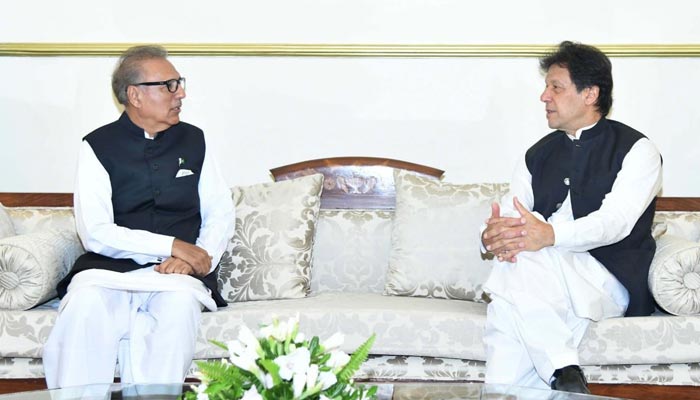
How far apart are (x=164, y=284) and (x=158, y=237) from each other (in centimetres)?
23

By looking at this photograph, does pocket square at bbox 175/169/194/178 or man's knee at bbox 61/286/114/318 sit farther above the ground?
pocket square at bbox 175/169/194/178

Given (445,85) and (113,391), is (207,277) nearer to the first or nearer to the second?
(113,391)

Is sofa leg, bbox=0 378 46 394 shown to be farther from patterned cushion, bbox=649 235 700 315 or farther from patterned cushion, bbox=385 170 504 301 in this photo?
patterned cushion, bbox=649 235 700 315

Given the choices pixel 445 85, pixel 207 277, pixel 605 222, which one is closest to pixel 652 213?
pixel 605 222

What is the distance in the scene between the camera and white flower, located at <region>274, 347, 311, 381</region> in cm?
162

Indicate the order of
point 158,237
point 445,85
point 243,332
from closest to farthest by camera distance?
point 243,332, point 158,237, point 445,85

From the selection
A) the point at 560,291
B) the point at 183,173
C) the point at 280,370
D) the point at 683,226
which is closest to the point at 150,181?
the point at 183,173

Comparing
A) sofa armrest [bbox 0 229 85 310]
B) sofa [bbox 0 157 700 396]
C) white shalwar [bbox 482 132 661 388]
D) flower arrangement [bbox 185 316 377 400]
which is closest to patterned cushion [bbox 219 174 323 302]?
sofa [bbox 0 157 700 396]

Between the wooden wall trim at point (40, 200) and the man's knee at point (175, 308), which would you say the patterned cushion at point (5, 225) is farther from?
the man's knee at point (175, 308)

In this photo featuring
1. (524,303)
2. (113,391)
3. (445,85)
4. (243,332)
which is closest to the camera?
(243,332)

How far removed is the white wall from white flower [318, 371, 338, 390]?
2.90 m

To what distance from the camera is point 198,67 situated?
456 cm

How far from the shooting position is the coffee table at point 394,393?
91.7 inches

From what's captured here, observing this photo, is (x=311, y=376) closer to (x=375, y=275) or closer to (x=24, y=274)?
(x=24, y=274)
